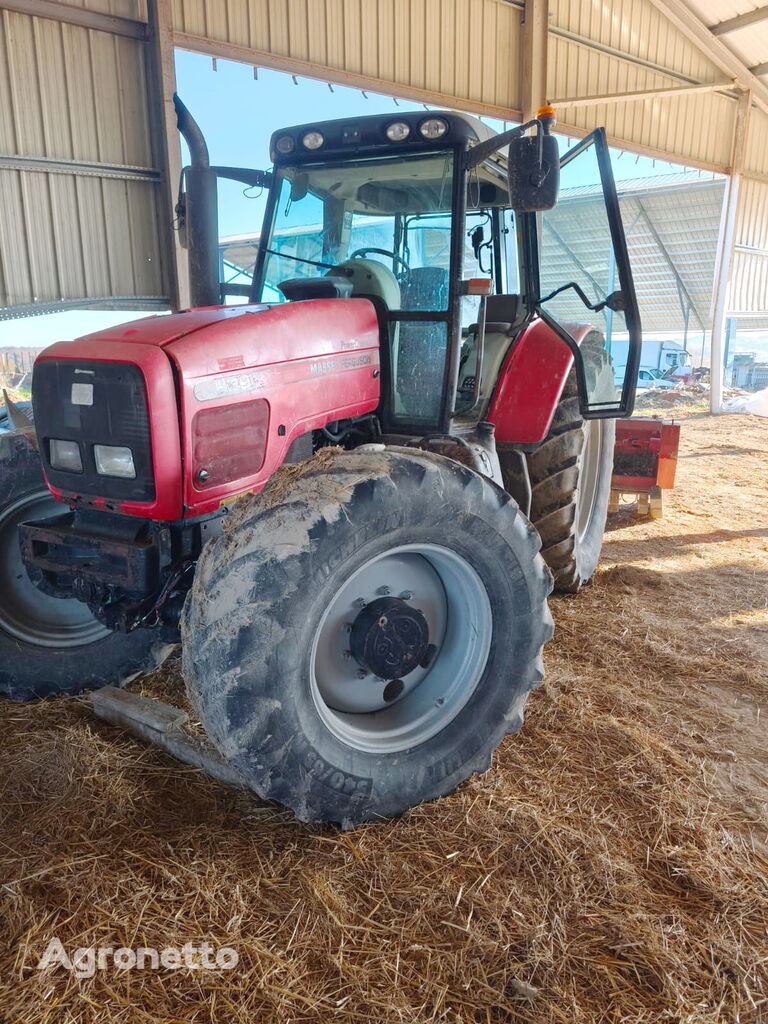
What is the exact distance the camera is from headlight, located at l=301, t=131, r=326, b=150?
123 inches

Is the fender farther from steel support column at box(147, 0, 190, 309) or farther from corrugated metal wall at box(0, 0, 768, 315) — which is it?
corrugated metal wall at box(0, 0, 768, 315)

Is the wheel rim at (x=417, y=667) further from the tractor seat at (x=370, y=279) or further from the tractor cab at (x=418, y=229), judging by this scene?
the tractor seat at (x=370, y=279)

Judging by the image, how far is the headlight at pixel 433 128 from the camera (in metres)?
2.92

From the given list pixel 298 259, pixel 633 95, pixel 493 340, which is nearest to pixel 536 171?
pixel 298 259

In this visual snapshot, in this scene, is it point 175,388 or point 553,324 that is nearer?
point 175,388

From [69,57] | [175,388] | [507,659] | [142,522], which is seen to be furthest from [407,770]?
[69,57]

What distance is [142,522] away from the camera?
2.36m

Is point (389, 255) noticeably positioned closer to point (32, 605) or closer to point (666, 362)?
point (32, 605)

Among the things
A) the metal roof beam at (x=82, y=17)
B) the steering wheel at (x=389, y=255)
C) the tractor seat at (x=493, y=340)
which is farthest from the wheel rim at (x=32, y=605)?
the metal roof beam at (x=82, y=17)

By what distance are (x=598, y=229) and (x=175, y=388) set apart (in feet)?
7.91

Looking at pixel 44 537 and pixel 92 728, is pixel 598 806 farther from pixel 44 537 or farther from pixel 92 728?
pixel 44 537

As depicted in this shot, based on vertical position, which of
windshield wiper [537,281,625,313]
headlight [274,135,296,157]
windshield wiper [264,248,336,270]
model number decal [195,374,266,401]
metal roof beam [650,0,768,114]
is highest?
metal roof beam [650,0,768,114]

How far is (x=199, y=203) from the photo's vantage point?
10.2 ft

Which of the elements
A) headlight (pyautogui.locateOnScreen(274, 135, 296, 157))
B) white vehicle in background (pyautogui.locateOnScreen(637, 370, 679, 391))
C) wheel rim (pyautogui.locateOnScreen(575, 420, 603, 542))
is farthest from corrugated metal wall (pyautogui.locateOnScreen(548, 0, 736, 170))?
headlight (pyautogui.locateOnScreen(274, 135, 296, 157))
